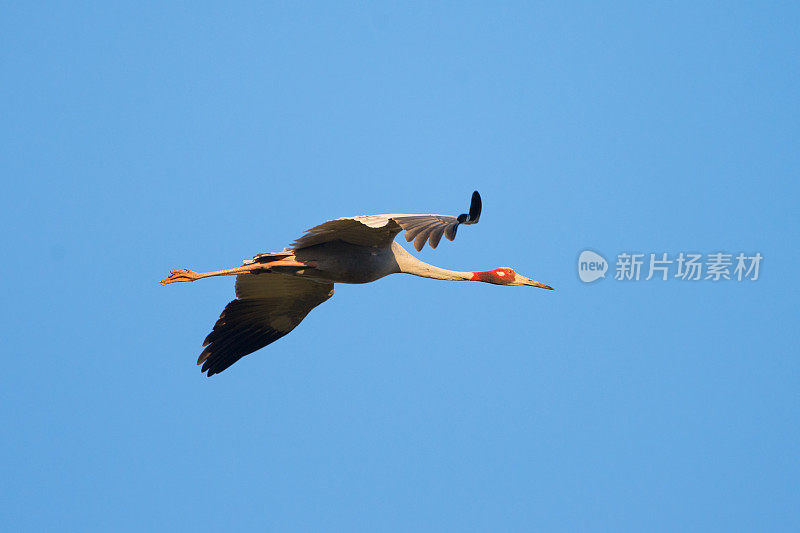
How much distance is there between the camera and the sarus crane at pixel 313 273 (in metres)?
13.8

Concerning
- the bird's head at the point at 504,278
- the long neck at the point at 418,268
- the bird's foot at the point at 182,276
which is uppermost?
the bird's head at the point at 504,278

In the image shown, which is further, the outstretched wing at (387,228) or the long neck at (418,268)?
the long neck at (418,268)

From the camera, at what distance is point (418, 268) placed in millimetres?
15531

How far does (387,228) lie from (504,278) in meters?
2.53

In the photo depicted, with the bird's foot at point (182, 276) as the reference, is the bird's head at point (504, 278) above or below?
above

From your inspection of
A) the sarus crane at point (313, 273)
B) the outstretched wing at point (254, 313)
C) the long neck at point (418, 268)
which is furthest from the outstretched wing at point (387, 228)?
the outstretched wing at point (254, 313)

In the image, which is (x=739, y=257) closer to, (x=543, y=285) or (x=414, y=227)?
(x=543, y=285)

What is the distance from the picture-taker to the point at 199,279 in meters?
15.1

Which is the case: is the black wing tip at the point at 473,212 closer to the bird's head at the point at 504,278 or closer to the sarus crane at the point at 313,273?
the sarus crane at the point at 313,273

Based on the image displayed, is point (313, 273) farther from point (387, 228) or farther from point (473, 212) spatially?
point (473, 212)

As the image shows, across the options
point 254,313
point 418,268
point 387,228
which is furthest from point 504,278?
point 254,313

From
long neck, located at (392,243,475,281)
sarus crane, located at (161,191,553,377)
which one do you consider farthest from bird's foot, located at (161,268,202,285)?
long neck, located at (392,243,475,281)

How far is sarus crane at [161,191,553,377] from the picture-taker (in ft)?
45.2

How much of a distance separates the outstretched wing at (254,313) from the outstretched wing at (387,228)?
1530 millimetres
